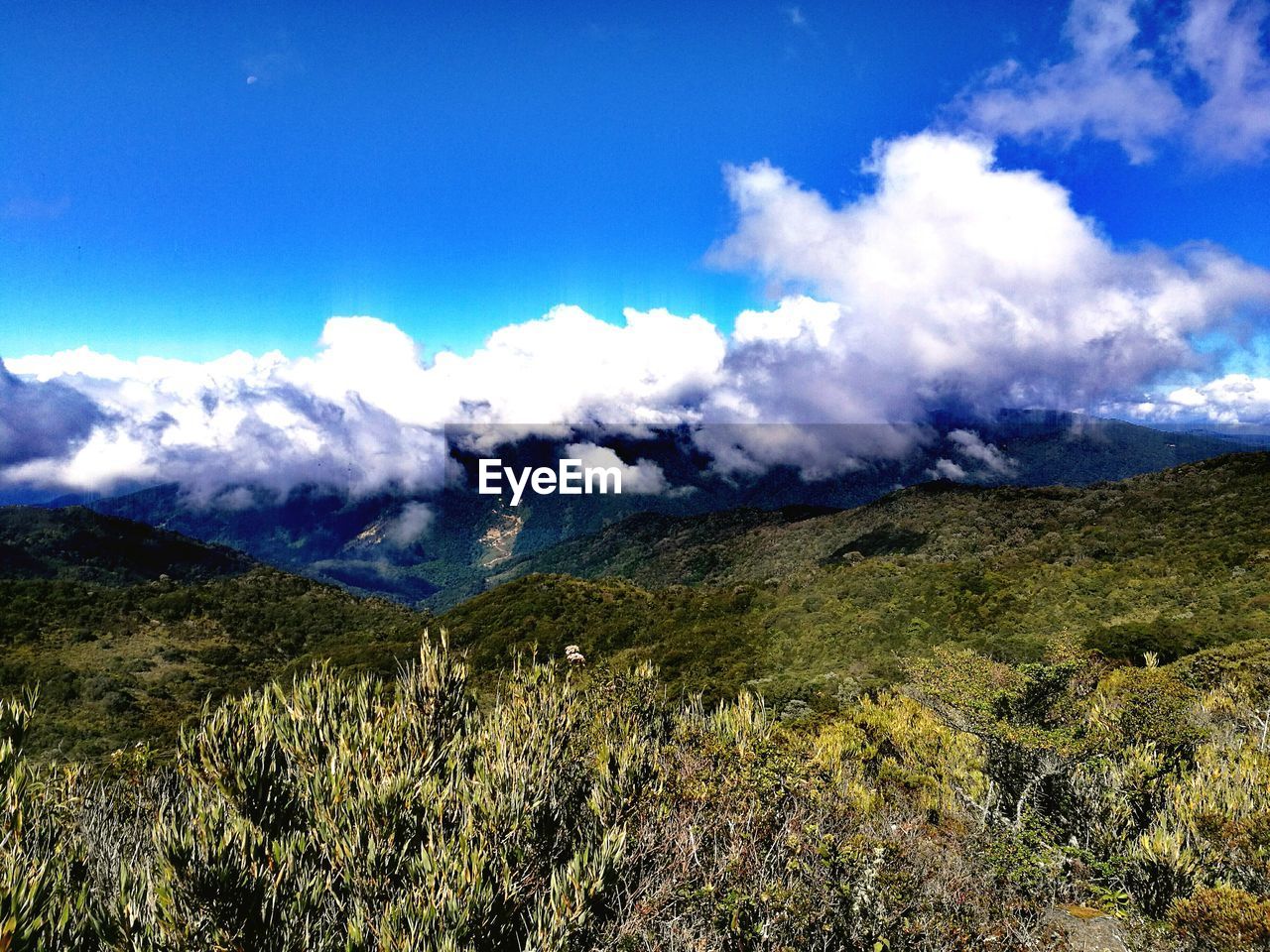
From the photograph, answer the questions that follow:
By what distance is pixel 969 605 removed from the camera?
6141 cm

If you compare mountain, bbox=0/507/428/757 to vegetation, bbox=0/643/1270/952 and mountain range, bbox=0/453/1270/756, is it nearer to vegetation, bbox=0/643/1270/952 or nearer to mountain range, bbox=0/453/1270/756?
mountain range, bbox=0/453/1270/756

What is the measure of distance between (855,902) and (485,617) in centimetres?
8855

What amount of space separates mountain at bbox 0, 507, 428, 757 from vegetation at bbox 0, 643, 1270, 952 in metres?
46.9

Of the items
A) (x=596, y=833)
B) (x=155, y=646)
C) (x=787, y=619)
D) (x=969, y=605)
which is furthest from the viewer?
(x=155, y=646)

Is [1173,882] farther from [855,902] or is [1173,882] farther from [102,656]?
[102,656]

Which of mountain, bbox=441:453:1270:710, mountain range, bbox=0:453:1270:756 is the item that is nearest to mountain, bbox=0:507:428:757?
mountain range, bbox=0:453:1270:756

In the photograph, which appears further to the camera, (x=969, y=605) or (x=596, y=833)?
(x=969, y=605)

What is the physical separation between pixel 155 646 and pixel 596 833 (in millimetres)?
105787

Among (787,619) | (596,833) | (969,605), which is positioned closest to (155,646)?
(787,619)

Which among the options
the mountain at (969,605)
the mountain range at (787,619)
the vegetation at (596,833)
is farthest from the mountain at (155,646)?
the vegetation at (596,833)

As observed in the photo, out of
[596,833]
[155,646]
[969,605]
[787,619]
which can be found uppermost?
[596,833]

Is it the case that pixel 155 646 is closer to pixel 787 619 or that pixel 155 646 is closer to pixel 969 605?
pixel 787 619

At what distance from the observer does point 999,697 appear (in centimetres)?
1875

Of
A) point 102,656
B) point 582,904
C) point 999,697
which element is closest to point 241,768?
point 582,904
